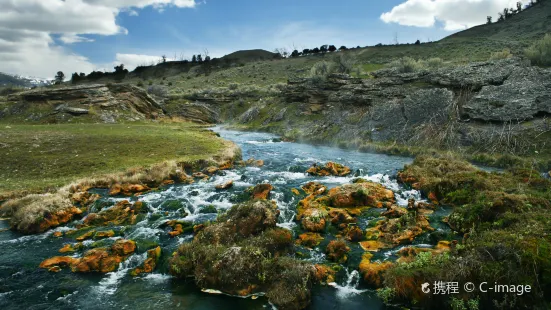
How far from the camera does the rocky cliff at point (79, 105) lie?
181 ft

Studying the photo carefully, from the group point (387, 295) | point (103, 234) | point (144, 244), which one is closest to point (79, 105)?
point (103, 234)

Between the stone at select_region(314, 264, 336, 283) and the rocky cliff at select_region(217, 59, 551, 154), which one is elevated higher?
the rocky cliff at select_region(217, 59, 551, 154)

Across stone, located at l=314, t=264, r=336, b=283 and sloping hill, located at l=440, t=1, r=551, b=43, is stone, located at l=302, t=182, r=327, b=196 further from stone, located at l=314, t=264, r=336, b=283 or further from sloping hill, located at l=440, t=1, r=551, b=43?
sloping hill, located at l=440, t=1, r=551, b=43

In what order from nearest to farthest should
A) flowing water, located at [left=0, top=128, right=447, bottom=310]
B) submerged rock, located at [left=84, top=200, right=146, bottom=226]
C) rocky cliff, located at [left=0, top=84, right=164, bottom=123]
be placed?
flowing water, located at [left=0, top=128, right=447, bottom=310]
submerged rock, located at [left=84, top=200, right=146, bottom=226]
rocky cliff, located at [left=0, top=84, right=164, bottom=123]

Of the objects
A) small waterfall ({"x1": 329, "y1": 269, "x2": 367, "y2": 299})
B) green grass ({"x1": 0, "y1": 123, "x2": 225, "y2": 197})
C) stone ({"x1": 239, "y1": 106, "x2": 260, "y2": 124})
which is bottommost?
small waterfall ({"x1": 329, "y1": 269, "x2": 367, "y2": 299})

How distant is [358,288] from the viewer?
11750 mm

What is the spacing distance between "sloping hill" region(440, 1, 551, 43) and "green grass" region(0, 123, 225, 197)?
99.0 meters

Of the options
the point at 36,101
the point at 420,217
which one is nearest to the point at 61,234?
the point at 420,217

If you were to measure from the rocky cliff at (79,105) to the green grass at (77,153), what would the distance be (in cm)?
1738

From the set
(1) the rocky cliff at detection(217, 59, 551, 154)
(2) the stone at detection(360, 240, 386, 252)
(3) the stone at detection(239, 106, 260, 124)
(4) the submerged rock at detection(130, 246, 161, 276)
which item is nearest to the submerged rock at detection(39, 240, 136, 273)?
(4) the submerged rock at detection(130, 246, 161, 276)

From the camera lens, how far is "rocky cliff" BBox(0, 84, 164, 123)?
5528cm

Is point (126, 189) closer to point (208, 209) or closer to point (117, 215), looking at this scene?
point (117, 215)

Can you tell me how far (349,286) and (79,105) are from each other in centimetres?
6191

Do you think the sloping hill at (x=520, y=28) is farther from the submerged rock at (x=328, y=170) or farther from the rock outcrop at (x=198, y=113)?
the submerged rock at (x=328, y=170)
